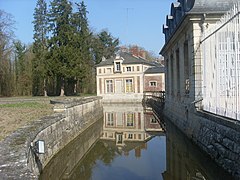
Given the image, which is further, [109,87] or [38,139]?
[109,87]

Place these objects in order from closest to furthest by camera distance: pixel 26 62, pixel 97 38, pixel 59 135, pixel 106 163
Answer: pixel 106 163 → pixel 59 135 → pixel 26 62 → pixel 97 38

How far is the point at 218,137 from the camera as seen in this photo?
277 inches

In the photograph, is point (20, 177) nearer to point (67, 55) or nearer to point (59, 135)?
point (59, 135)

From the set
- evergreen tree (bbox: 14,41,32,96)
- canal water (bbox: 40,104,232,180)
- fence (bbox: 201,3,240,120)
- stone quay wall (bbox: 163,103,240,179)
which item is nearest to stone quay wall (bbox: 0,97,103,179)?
canal water (bbox: 40,104,232,180)

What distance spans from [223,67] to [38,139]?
5.00 metres

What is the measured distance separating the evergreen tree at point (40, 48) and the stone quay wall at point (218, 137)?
25.9 metres

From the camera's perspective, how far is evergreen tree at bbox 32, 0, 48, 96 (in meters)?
34.3

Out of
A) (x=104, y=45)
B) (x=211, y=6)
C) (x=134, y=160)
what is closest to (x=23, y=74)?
(x=104, y=45)

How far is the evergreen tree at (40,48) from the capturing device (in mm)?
34312

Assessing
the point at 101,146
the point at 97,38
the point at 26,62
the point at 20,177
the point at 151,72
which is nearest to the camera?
the point at 20,177

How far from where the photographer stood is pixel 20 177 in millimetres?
3461

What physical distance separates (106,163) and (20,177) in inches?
220

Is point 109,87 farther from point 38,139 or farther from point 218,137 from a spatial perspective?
point 218,137

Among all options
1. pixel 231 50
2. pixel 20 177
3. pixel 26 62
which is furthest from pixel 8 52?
pixel 20 177
